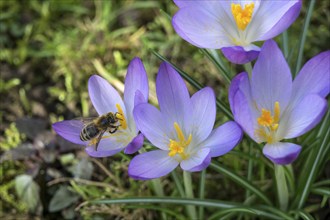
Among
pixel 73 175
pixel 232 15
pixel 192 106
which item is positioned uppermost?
pixel 232 15

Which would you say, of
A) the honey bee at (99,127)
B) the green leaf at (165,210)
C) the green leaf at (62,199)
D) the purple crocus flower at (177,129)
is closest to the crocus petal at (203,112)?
the purple crocus flower at (177,129)

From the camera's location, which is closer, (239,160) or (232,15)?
(232,15)

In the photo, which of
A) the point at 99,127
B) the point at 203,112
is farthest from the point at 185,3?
the point at 99,127

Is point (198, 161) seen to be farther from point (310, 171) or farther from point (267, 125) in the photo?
point (310, 171)

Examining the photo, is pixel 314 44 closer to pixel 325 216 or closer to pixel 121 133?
Answer: pixel 325 216

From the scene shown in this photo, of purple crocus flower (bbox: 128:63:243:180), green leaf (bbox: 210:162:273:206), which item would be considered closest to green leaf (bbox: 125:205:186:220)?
green leaf (bbox: 210:162:273:206)

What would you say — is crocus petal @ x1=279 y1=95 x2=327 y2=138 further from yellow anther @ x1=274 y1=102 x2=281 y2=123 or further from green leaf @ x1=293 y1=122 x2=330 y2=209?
green leaf @ x1=293 y1=122 x2=330 y2=209

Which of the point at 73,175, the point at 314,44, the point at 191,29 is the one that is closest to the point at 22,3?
the point at 73,175
